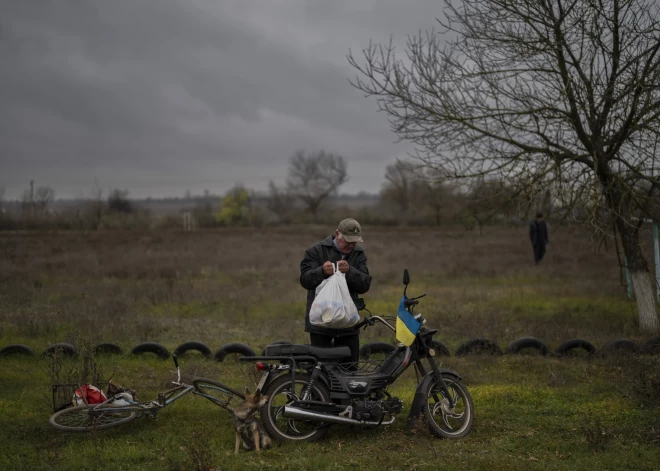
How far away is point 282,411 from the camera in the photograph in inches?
254

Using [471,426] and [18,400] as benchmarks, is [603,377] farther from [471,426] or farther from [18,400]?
[18,400]

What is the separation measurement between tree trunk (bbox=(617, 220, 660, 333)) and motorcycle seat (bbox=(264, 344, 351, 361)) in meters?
7.84

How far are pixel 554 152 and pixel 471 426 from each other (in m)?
6.96

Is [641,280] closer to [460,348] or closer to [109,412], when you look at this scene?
[460,348]

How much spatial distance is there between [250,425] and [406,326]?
1793 millimetres

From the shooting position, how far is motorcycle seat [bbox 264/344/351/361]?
648 cm

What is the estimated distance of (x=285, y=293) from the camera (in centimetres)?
1792

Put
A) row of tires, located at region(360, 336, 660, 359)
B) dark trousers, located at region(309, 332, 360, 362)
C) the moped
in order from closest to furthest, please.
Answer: the moped < dark trousers, located at region(309, 332, 360, 362) < row of tires, located at region(360, 336, 660, 359)

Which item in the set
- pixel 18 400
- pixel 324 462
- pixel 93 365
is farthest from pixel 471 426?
pixel 18 400

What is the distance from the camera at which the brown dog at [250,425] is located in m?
6.14

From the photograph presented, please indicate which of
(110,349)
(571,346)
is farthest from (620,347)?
(110,349)

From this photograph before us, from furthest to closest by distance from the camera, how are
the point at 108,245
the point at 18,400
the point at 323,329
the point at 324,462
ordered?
the point at 108,245
the point at 18,400
the point at 323,329
the point at 324,462

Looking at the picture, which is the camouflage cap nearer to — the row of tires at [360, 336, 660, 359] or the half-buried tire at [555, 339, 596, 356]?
the row of tires at [360, 336, 660, 359]

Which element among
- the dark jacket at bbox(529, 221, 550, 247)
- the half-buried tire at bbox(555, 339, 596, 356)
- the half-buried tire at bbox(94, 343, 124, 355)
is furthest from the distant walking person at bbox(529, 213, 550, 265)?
the half-buried tire at bbox(94, 343, 124, 355)
